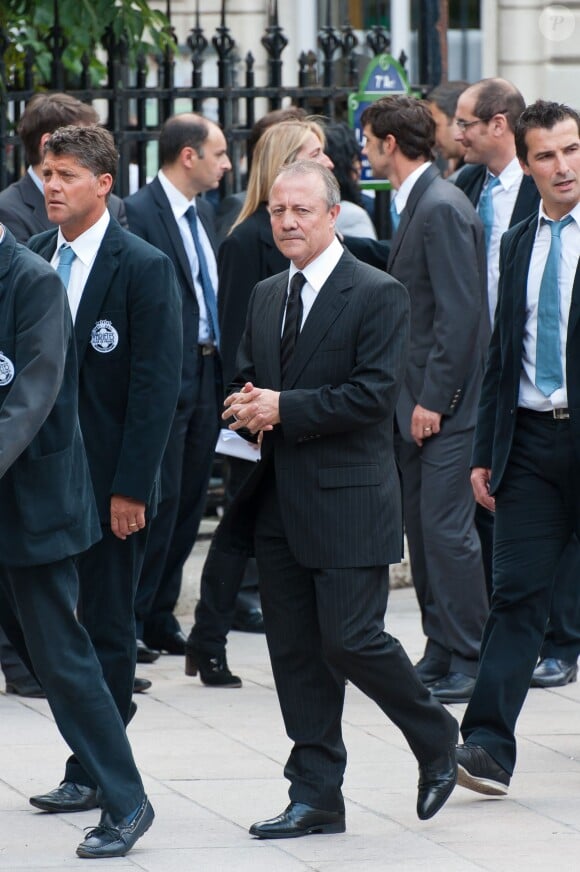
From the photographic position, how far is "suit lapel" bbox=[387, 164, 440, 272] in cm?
690

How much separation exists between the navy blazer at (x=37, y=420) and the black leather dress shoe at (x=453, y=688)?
2.30 metres

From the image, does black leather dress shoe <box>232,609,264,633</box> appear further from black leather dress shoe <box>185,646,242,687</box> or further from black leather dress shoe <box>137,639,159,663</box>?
black leather dress shoe <box>185,646,242,687</box>

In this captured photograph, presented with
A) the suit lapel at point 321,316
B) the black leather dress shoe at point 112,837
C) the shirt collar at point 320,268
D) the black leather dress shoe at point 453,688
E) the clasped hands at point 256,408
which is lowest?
the black leather dress shoe at point 453,688

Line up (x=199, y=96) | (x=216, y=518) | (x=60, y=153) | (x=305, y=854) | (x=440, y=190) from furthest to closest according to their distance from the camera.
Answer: (x=216, y=518) < (x=199, y=96) < (x=440, y=190) < (x=60, y=153) < (x=305, y=854)

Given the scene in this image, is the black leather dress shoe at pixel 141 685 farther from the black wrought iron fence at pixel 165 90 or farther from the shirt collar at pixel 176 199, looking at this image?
the black wrought iron fence at pixel 165 90

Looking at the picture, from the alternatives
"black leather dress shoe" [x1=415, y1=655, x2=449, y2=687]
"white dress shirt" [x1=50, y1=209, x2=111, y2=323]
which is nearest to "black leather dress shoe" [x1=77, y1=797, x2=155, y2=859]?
"white dress shirt" [x1=50, y1=209, x2=111, y2=323]

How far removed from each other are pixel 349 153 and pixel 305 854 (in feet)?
11.6

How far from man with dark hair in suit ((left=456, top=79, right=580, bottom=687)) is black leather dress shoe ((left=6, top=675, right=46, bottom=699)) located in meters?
1.88

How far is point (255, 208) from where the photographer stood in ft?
23.6

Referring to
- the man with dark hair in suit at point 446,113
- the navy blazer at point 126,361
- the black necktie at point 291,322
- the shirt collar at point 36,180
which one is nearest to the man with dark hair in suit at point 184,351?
the shirt collar at point 36,180

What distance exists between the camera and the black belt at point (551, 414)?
18.0 feet

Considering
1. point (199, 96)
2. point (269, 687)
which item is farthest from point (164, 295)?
point (199, 96)

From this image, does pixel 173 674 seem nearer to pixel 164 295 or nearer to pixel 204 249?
pixel 204 249

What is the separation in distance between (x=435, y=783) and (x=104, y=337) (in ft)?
5.29
